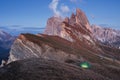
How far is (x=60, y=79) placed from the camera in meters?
25.3

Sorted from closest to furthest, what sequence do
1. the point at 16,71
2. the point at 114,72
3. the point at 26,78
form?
the point at 26,78 → the point at 16,71 → the point at 114,72

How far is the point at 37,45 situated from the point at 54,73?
327ft

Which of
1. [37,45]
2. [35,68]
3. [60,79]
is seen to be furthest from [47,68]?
[37,45]

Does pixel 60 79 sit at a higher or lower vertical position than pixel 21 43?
lower

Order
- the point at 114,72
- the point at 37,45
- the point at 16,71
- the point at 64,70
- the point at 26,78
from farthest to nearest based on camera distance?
the point at 37,45 < the point at 114,72 < the point at 64,70 < the point at 16,71 < the point at 26,78

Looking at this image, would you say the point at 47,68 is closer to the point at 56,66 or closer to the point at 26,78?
the point at 56,66

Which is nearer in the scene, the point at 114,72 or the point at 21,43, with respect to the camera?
the point at 114,72

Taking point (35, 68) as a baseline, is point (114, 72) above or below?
below

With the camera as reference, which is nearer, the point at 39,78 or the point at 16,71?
the point at 39,78

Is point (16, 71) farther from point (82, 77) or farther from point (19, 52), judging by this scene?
point (19, 52)

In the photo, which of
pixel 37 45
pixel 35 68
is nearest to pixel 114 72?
pixel 35 68

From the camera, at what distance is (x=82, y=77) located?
27.3 meters

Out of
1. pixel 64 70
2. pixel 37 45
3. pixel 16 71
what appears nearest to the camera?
pixel 16 71

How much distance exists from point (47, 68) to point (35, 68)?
59.2 inches
